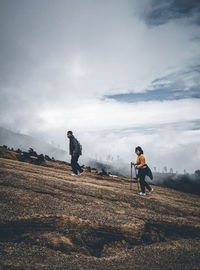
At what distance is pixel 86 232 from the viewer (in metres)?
5.52

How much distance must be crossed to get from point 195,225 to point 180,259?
8.21 ft

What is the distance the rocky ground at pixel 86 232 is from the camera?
446cm

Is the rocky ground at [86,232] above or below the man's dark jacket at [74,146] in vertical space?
below

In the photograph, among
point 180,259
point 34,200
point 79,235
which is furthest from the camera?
point 34,200

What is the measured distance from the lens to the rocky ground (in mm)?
4461

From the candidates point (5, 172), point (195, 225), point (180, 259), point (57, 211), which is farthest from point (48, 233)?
point (195, 225)

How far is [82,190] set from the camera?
854 centimetres

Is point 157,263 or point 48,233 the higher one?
point 48,233

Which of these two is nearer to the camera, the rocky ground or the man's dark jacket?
the rocky ground

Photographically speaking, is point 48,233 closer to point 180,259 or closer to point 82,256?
point 82,256

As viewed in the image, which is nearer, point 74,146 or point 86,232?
point 86,232

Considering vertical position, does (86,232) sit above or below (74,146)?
below

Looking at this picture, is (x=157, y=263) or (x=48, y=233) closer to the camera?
(x=157, y=263)

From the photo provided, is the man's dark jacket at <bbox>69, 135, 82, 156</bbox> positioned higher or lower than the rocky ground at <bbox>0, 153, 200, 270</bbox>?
higher
